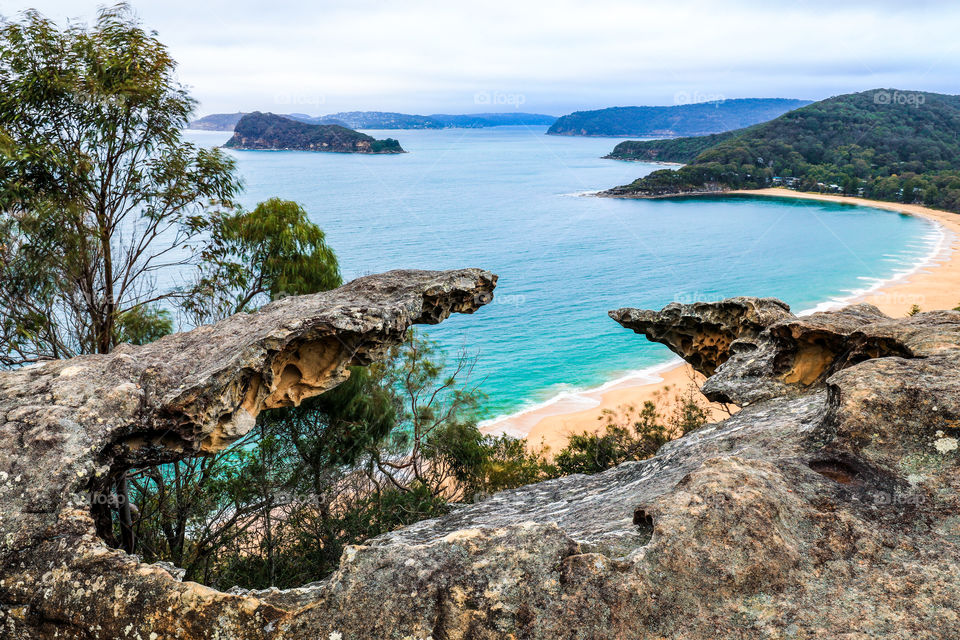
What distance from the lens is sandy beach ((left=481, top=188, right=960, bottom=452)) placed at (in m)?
29.3

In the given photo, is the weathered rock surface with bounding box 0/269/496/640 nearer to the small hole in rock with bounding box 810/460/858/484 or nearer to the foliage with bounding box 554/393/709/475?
the small hole in rock with bounding box 810/460/858/484

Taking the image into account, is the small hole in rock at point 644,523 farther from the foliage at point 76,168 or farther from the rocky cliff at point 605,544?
the foliage at point 76,168

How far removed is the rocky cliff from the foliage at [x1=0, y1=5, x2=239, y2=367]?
6.85m

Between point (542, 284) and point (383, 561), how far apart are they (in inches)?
2195

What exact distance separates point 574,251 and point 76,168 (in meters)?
62.8

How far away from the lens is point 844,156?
126 meters

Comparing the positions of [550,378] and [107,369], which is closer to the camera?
[107,369]

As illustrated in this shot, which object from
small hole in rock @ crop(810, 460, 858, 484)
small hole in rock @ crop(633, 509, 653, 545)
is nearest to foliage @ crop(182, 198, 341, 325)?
small hole in rock @ crop(633, 509, 653, 545)

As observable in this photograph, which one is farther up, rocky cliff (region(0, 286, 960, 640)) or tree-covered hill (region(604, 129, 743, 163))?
tree-covered hill (region(604, 129, 743, 163))

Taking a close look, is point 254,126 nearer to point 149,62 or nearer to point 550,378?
point 550,378

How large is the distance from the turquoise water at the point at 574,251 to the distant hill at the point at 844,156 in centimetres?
887

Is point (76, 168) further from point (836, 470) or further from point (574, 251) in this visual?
point (574, 251)

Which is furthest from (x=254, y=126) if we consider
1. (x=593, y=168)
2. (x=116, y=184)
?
(x=116, y=184)

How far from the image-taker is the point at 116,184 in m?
13.5
